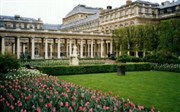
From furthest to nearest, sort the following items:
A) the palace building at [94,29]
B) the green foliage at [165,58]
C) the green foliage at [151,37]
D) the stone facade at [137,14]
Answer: the stone facade at [137,14], the palace building at [94,29], the green foliage at [151,37], the green foliage at [165,58]

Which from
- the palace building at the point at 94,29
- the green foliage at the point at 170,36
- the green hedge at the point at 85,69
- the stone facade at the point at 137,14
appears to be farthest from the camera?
the stone facade at the point at 137,14

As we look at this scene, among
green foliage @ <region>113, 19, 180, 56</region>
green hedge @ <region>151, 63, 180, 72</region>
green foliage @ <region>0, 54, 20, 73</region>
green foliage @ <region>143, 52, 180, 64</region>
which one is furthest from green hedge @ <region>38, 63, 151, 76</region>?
green foliage @ <region>113, 19, 180, 56</region>

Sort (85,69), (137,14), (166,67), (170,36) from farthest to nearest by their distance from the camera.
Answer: (137,14) → (170,36) → (166,67) → (85,69)

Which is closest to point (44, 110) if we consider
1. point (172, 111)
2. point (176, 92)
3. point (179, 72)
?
point (172, 111)

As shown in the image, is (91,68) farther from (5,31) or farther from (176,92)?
(5,31)

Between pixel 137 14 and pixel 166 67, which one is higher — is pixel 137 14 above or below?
above

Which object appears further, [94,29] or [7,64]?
[94,29]

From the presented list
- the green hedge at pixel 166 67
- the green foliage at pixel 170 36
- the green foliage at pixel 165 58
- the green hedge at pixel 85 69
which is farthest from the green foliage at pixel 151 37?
the green hedge at pixel 85 69

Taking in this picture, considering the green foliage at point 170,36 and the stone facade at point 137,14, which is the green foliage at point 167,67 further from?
the stone facade at point 137,14

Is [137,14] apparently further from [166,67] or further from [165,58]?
[166,67]

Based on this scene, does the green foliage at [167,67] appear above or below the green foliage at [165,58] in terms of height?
below

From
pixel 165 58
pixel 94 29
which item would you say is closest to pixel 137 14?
pixel 94 29

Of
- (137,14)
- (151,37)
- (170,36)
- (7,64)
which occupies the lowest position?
(7,64)

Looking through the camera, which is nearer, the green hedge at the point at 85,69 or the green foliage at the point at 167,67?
the green hedge at the point at 85,69
